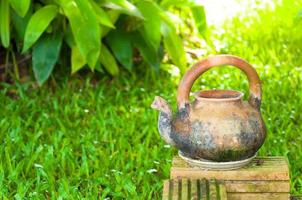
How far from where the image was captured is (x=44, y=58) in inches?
178

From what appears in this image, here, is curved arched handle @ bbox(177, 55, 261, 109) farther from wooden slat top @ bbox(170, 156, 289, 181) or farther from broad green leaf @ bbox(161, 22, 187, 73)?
broad green leaf @ bbox(161, 22, 187, 73)

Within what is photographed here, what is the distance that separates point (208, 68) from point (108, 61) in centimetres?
193

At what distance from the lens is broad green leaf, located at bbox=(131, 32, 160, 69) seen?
4.77m

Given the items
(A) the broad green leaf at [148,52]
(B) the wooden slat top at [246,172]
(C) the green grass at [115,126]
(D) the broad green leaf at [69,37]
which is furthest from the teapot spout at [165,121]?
(A) the broad green leaf at [148,52]

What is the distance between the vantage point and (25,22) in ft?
14.8

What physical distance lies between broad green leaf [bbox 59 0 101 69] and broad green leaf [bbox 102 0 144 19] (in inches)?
7.0

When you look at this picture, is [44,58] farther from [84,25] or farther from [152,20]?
[152,20]

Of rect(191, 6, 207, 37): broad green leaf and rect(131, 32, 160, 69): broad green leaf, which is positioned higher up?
rect(191, 6, 207, 37): broad green leaf

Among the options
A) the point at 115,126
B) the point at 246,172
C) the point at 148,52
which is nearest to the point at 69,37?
the point at 148,52

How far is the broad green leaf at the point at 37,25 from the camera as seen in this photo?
4203 millimetres

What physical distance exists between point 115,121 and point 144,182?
2.81 ft

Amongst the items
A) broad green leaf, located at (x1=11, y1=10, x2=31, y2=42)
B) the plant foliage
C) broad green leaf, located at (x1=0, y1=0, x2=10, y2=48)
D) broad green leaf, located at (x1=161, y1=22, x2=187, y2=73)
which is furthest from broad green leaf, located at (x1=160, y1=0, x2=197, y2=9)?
broad green leaf, located at (x1=0, y1=0, x2=10, y2=48)

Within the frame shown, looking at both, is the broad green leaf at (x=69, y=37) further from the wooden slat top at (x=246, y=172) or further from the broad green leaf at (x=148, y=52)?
the wooden slat top at (x=246, y=172)

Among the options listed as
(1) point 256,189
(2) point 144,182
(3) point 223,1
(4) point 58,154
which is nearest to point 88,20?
(4) point 58,154
